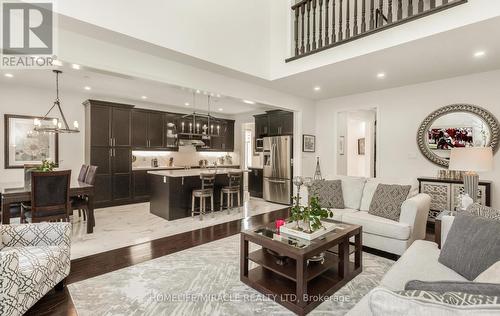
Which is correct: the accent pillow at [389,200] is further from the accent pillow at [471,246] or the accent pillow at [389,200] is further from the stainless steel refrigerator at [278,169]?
the stainless steel refrigerator at [278,169]

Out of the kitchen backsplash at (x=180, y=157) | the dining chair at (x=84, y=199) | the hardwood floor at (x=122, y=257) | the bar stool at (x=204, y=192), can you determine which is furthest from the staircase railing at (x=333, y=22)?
the kitchen backsplash at (x=180, y=157)

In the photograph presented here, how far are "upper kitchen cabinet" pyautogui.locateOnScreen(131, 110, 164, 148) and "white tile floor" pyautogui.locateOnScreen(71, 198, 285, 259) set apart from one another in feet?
5.62

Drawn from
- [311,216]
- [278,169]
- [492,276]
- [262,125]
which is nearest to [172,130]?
[262,125]

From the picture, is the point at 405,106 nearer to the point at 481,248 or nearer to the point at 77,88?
the point at 481,248

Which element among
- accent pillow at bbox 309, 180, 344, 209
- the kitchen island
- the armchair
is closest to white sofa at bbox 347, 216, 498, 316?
accent pillow at bbox 309, 180, 344, 209

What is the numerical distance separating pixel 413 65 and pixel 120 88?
18.4ft

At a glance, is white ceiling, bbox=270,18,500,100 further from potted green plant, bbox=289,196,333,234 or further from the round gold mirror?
potted green plant, bbox=289,196,333,234

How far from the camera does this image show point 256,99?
4.93m

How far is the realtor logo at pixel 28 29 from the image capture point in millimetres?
2539

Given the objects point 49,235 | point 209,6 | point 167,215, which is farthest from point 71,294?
point 209,6

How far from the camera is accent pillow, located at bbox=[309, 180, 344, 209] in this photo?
387cm

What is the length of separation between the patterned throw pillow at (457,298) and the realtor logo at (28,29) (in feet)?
11.8

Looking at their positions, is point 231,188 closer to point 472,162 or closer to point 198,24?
point 198,24

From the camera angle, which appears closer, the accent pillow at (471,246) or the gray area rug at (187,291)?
the accent pillow at (471,246)
